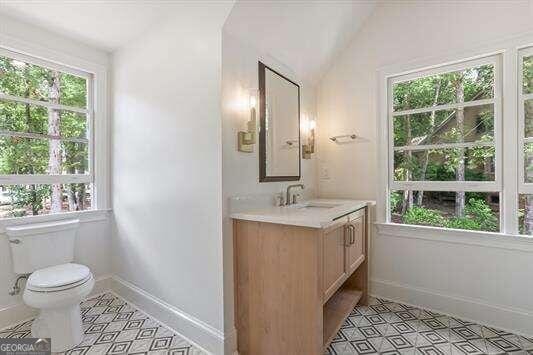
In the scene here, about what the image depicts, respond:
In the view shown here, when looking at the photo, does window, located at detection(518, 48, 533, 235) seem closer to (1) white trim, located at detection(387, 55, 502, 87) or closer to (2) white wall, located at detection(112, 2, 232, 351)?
(1) white trim, located at detection(387, 55, 502, 87)

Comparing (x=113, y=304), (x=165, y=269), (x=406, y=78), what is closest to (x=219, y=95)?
(x=165, y=269)

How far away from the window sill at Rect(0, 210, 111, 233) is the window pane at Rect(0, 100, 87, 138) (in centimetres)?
68

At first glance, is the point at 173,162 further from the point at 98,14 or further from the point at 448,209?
the point at 448,209

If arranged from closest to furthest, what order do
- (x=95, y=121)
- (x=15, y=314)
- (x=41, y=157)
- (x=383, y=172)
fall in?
(x=15, y=314) → (x=41, y=157) → (x=383, y=172) → (x=95, y=121)

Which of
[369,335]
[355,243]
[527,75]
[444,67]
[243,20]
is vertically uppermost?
[243,20]

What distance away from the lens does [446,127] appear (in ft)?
7.16

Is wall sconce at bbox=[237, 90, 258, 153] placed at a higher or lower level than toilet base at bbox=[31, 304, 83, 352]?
higher

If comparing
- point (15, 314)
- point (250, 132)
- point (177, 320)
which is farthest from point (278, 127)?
point (15, 314)

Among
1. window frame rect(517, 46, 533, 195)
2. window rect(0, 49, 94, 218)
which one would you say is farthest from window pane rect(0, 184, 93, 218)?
window frame rect(517, 46, 533, 195)

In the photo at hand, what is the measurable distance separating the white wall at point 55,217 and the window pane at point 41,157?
0.41 meters

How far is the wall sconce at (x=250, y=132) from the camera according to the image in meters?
1.72

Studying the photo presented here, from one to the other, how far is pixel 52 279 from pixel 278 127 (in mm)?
1856

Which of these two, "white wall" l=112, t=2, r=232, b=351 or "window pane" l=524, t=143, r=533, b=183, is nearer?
"white wall" l=112, t=2, r=232, b=351

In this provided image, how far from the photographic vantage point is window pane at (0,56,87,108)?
2047 millimetres
